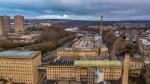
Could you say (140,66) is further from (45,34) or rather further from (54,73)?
(45,34)

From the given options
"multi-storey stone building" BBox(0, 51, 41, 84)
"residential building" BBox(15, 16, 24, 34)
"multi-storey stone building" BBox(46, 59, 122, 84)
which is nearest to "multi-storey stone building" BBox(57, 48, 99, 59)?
"multi-storey stone building" BBox(46, 59, 122, 84)

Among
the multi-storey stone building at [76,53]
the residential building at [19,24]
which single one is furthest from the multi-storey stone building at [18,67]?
the residential building at [19,24]

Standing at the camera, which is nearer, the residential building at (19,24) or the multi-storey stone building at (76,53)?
the multi-storey stone building at (76,53)

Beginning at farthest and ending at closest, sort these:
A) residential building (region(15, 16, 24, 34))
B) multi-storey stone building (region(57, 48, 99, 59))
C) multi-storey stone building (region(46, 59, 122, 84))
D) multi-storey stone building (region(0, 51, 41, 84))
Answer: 1. residential building (region(15, 16, 24, 34))
2. multi-storey stone building (region(57, 48, 99, 59))
3. multi-storey stone building (region(0, 51, 41, 84))
4. multi-storey stone building (region(46, 59, 122, 84))

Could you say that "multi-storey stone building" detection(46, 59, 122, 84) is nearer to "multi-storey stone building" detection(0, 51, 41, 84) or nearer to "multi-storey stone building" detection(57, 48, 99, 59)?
"multi-storey stone building" detection(0, 51, 41, 84)

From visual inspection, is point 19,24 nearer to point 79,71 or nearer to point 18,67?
point 18,67

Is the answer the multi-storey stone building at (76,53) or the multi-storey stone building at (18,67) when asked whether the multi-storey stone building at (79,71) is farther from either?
the multi-storey stone building at (76,53)

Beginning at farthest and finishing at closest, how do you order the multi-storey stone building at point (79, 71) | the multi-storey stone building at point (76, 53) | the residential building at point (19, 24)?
the residential building at point (19, 24) → the multi-storey stone building at point (76, 53) → the multi-storey stone building at point (79, 71)

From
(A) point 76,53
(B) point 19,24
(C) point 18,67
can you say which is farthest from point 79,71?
(B) point 19,24

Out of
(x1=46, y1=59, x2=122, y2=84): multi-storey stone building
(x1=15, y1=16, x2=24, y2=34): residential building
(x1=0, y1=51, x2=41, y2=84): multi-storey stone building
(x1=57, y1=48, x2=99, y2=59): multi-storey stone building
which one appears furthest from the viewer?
(x1=15, y1=16, x2=24, y2=34): residential building

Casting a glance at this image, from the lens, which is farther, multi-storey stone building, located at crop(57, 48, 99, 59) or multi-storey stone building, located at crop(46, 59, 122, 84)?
multi-storey stone building, located at crop(57, 48, 99, 59)

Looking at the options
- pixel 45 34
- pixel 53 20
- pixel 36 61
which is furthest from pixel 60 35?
pixel 53 20
